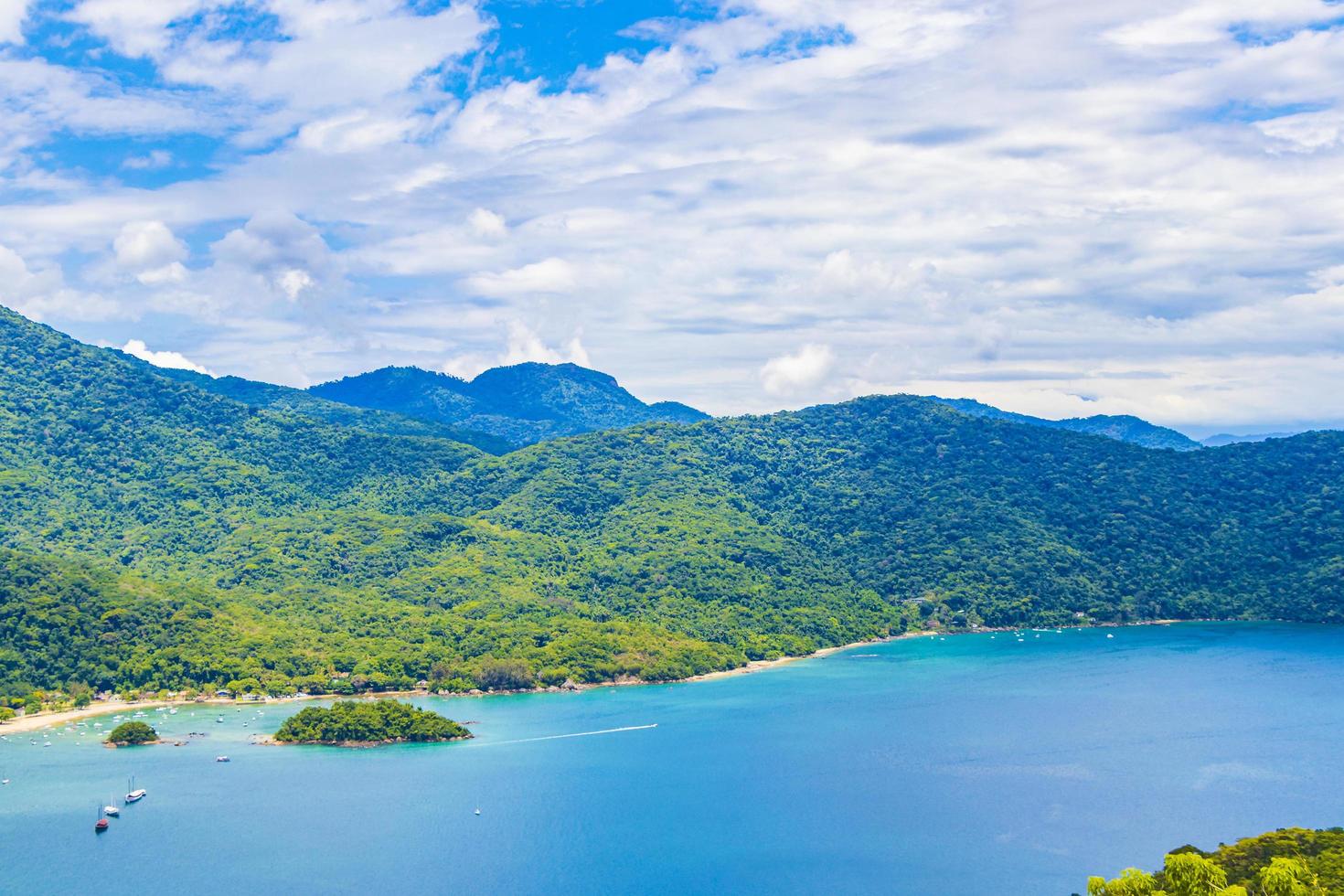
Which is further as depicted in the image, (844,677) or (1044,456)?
(1044,456)

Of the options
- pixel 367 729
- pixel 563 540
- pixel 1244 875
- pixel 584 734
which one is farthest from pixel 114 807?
pixel 563 540

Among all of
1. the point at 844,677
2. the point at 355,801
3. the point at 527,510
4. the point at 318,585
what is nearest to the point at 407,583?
the point at 318,585

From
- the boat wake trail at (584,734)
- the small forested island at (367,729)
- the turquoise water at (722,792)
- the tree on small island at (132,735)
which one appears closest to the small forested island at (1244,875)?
the turquoise water at (722,792)

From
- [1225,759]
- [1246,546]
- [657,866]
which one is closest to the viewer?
[657,866]

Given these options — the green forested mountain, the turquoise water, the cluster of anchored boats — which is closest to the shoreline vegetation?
the green forested mountain

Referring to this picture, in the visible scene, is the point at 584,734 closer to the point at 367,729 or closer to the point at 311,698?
the point at 367,729

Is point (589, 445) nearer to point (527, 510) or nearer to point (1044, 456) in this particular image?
point (527, 510)
